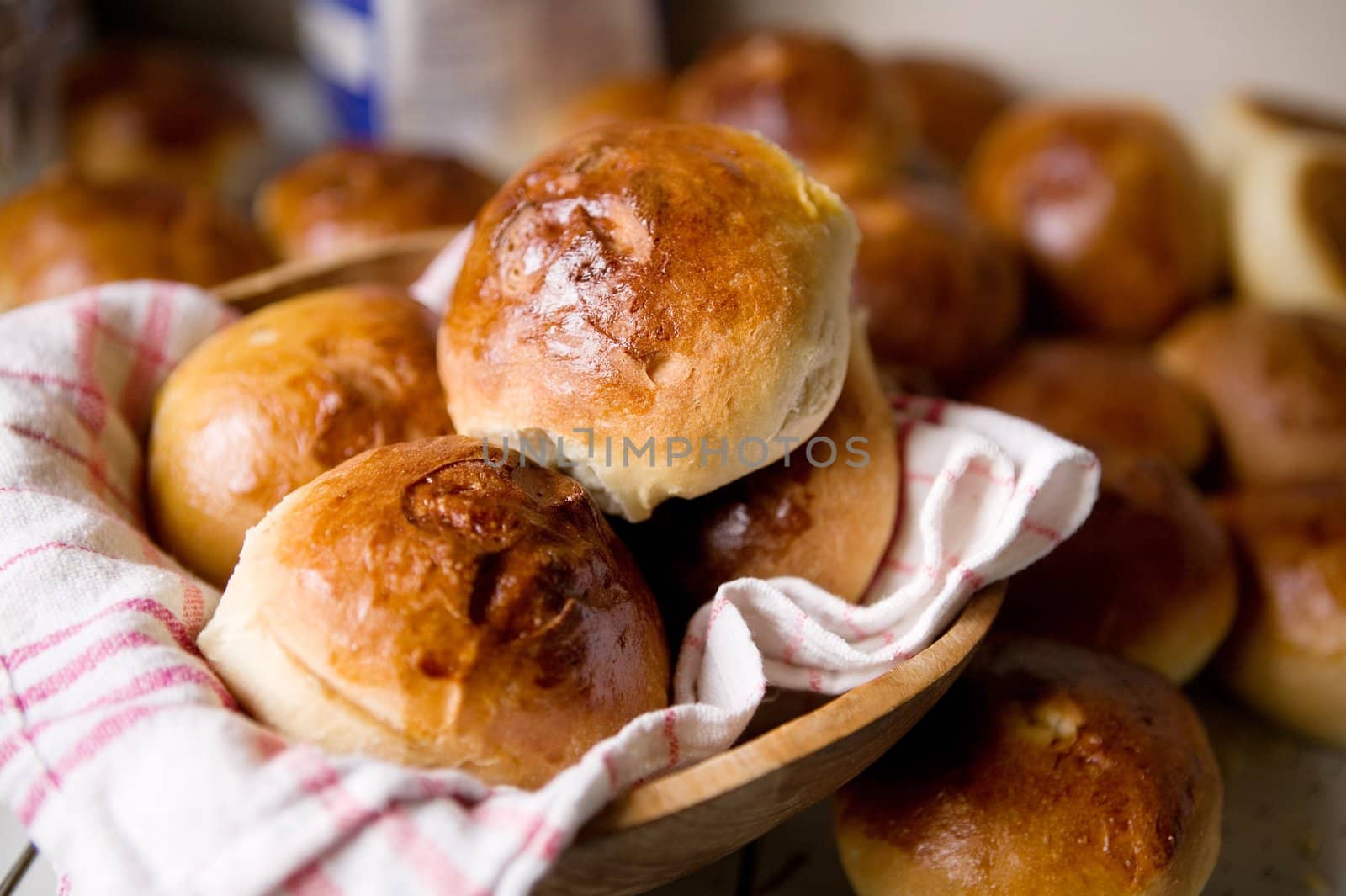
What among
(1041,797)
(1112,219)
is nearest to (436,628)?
(1041,797)

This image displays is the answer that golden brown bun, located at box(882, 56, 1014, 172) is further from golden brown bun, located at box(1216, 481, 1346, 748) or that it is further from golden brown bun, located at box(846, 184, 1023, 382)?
golden brown bun, located at box(1216, 481, 1346, 748)

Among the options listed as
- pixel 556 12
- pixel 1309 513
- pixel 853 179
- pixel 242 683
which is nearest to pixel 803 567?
pixel 242 683

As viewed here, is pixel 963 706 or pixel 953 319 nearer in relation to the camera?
pixel 963 706

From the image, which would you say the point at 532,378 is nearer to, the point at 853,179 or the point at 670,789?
the point at 670,789

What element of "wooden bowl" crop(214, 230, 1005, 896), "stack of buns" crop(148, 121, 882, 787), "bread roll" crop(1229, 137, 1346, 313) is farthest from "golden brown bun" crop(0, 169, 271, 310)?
"bread roll" crop(1229, 137, 1346, 313)

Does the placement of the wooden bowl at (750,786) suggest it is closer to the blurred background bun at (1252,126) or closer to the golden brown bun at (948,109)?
the blurred background bun at (1252,126)
